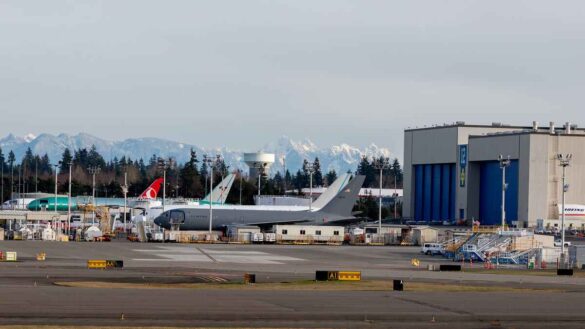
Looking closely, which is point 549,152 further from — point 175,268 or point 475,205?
point 175,268

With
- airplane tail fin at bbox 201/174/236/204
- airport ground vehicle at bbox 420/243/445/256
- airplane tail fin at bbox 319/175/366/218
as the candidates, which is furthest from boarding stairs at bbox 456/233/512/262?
airplane tail fin at bbox 201/174/236/204

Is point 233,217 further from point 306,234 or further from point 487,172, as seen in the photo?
point 487,172

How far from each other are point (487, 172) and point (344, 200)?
3503 centimetres

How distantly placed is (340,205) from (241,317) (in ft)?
331

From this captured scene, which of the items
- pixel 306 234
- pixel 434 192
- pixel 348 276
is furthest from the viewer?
pixel 434 192

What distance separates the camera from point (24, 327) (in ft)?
112

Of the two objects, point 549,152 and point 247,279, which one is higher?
point 549,152

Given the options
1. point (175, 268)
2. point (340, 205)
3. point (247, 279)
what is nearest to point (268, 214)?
point (340, 205)

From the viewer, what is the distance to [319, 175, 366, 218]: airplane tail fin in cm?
13925

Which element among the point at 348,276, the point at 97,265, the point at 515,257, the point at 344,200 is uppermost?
the point at 344,200

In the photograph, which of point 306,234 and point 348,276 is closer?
point 348,276

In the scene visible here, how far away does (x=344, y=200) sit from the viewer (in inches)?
5497

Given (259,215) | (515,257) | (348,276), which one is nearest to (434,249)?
(515,257)

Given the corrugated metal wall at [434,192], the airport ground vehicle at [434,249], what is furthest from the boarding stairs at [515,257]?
the corrugated metal wall at [434,192]
